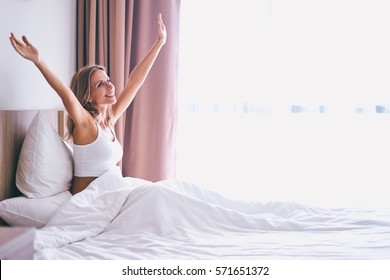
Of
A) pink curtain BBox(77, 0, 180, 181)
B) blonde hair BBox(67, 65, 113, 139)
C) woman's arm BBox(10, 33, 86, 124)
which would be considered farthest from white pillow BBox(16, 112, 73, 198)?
pink curtain BBox(77, 0, 180, 181)

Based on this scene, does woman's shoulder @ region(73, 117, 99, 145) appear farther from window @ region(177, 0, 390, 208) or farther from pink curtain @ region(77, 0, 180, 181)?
window @ region(177, 0, 390, 208)

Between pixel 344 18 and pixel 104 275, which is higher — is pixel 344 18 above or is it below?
above

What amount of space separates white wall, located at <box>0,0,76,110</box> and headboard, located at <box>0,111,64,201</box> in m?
0.08

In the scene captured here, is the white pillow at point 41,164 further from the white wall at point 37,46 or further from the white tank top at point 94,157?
the white wall at point 37,46

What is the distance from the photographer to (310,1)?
327cm

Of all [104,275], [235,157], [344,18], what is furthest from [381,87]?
[104,275]

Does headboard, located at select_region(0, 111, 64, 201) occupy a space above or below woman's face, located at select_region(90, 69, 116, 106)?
below

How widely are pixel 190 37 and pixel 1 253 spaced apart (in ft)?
8.61

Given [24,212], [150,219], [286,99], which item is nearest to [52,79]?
[24,212]

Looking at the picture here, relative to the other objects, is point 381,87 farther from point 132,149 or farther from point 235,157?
point 132,149

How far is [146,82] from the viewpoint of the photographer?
323 centimetres

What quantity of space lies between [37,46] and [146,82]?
3.01 feet

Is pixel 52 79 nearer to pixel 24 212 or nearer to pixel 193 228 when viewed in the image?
pixel 24 212

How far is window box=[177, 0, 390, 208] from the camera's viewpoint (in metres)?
3.27
